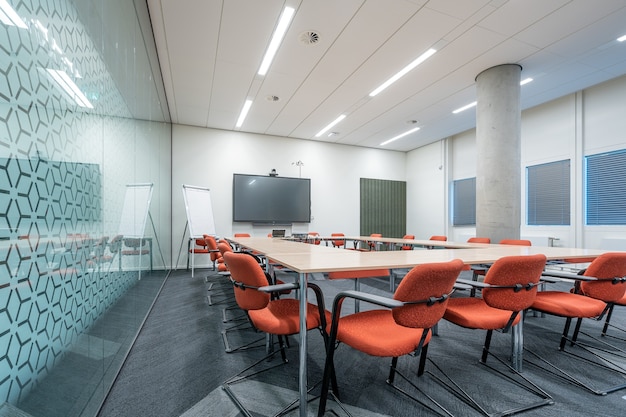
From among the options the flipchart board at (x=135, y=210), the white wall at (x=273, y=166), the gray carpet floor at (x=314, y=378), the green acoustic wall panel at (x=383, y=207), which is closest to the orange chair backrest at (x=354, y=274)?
the gray carpet floor at (x=314, y=378)

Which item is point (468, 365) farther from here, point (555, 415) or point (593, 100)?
point (593, 100)

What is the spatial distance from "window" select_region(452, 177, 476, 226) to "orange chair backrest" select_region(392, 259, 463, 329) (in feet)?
22.3

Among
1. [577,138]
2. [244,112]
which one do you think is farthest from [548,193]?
[244,112]

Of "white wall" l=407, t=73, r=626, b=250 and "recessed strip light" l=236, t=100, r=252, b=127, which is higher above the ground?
"recessed strip light" l=236, t=100, r=252, b=127

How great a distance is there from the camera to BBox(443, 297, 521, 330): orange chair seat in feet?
5.26

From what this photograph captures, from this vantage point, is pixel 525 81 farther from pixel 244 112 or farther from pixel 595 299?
pixel 244 112

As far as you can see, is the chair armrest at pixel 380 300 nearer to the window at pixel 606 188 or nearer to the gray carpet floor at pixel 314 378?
the gray carpet floor at pixel 314 378

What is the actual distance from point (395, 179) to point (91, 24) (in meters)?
8.46

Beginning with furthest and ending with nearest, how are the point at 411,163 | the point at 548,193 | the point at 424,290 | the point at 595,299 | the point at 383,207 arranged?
the point at 411,163 → the point at 383,207 → the point at 548,193 → the point at 595,299 → the point at 424,290

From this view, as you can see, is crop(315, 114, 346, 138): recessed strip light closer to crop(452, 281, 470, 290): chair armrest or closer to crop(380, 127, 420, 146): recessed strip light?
crop(380, 127, 420, 146): recessed strip light

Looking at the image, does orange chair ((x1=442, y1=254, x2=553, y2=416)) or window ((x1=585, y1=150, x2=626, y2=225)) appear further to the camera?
window ((x1=585, y1=150, x2=626, y2=225))

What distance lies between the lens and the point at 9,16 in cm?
84

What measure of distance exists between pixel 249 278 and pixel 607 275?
7.59ft

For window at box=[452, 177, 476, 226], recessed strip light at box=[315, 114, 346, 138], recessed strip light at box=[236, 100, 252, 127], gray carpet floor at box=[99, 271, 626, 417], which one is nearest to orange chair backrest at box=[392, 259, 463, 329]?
gray carpet floor at box=[99, 271, 626, 417]
